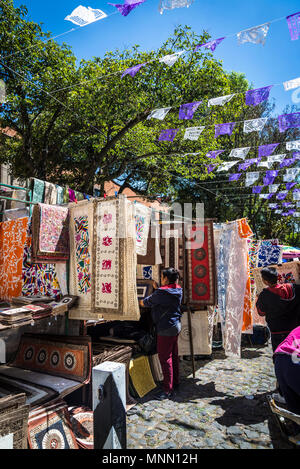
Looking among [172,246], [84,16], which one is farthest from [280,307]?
[84,16]

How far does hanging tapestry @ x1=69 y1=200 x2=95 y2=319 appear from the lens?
12.6ft

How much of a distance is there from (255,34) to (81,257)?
430 centimetres

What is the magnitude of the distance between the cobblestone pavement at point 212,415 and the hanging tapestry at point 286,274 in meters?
1.65

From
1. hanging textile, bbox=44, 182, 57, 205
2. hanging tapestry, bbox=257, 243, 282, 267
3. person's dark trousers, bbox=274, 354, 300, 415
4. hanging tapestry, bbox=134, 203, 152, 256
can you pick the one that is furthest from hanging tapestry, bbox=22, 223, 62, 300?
hanging tapestry, bbox=257, 243, 282, 267

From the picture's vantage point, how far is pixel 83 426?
332cm

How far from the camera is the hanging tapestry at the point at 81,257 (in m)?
3.83

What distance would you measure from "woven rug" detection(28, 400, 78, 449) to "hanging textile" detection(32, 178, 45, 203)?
3162 millimetres

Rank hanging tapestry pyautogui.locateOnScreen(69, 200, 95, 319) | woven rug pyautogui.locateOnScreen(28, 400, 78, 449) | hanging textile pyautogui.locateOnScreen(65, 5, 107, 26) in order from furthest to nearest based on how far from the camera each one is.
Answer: hanging textile pyautogui.locateOnScreen(65, 5, 107, 26) → hanging tapestry pyautogui.locateOnScreen(69, 200, 95, 319) → woven rug pyautogui.locateOnScreen(28, 400, 78, 449)

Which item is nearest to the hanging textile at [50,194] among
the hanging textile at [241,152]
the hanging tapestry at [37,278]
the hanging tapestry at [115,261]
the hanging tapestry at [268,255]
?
the hanging tapestry at [37,278]

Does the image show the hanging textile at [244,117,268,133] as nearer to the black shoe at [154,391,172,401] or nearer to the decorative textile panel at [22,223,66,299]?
the decorative textile panel at [22,223,66,299]

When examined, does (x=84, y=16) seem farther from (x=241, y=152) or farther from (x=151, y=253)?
(x=241, y=152)

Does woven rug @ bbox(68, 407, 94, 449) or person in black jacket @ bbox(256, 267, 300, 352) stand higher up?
person in black jacket @ bbox(256, 267, 300, 352)
